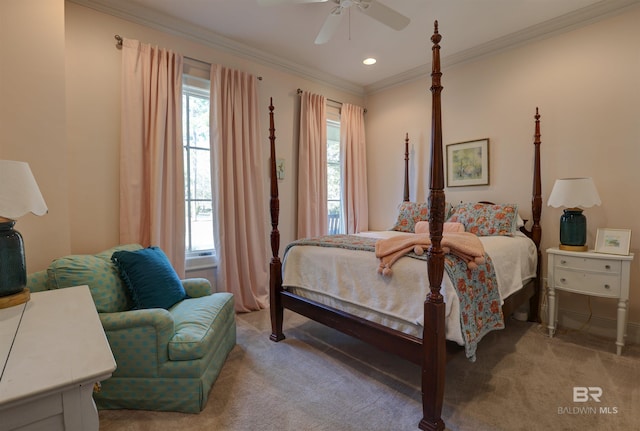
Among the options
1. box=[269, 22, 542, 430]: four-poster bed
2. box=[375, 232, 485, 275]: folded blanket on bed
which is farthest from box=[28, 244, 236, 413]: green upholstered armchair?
box=[375, 232, 485, 275]: folded blanket on bed

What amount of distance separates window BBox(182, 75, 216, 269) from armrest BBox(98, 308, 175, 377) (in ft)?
4.64

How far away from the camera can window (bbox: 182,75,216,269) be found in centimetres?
310

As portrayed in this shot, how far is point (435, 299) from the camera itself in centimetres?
153

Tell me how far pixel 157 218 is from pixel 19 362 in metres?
2.02

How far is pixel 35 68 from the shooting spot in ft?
6.54

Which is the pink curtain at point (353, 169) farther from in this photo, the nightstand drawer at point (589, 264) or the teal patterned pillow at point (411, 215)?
the nightstand drawer at point (589, 264)

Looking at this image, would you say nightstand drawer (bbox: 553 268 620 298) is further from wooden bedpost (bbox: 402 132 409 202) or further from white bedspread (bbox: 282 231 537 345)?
wooden bedpost (bbox: 402 132 409 202)

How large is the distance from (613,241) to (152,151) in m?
3.89

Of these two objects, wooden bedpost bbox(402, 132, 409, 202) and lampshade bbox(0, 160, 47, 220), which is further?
wooden bedpost bbox(402, 132, 409, 202)

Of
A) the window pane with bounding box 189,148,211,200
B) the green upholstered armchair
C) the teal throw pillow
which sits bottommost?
the green upholstered armchair

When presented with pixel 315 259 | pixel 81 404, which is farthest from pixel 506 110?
pixel 81 404

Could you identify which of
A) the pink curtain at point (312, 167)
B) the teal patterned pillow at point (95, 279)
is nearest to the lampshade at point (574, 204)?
the pink curtain at point (312, 167)

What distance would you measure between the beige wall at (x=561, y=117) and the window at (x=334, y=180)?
3.66 ft

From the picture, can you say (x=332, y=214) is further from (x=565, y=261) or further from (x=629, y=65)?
(x=629, y=65)
